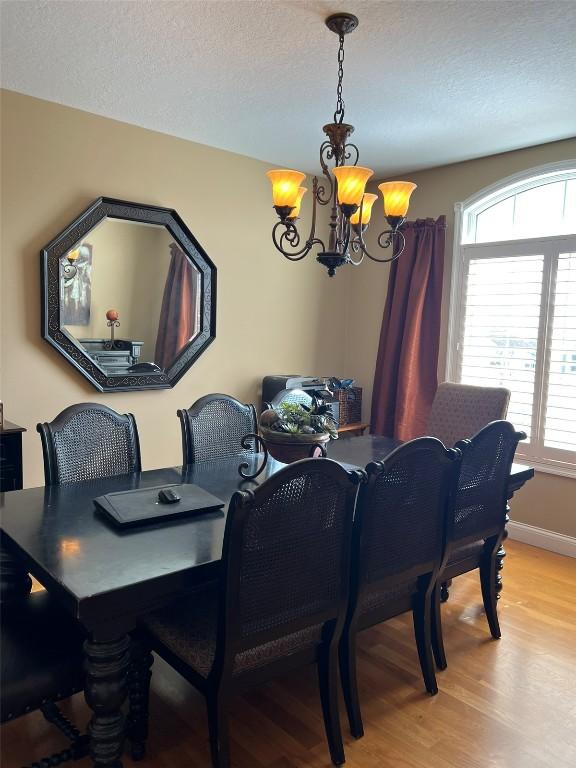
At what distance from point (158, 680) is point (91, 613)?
108 centimetres

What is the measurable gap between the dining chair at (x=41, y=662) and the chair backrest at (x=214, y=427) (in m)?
1.07

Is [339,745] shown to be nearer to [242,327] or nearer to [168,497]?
[168,497]

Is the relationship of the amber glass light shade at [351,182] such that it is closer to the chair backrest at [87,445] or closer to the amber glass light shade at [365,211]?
the amber glass light shade at [365,211]

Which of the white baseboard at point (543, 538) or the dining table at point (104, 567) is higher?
the dining table at point (104, 567)

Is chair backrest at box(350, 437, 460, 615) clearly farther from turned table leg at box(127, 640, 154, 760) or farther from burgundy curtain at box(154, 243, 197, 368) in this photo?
burgundy curtain at box(154, 243, 197, 368)

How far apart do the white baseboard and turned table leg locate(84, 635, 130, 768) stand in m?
3.15

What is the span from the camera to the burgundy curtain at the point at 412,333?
439 centimetres

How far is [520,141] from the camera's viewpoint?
12.2 feet

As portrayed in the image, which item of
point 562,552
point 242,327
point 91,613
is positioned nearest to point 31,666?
point 91,613

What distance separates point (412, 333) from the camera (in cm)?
444

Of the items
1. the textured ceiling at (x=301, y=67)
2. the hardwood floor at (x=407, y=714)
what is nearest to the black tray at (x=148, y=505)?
the hardwood floor at (x=407, y=714)

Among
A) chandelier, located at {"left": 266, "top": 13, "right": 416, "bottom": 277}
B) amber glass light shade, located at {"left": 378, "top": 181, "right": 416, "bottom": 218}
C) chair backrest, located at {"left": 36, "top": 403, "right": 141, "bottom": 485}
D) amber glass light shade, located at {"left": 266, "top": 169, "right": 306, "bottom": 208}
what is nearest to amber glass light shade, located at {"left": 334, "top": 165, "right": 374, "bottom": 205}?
chandelier, located at {"left": 266, "top": 13, "right": 416, "bottom": 277}

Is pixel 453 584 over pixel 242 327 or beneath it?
beneath

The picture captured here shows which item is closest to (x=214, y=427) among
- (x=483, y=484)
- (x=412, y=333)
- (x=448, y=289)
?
(x=483, y=484)
